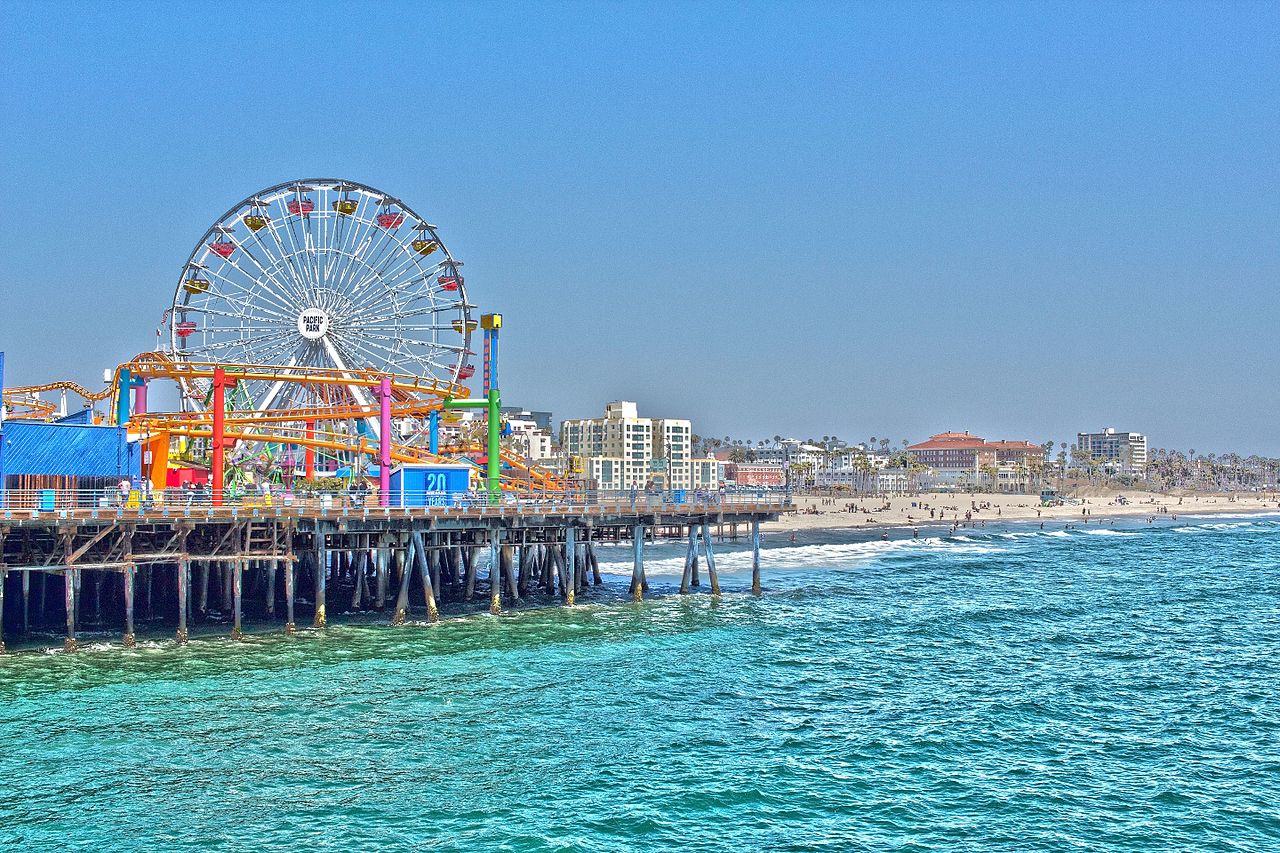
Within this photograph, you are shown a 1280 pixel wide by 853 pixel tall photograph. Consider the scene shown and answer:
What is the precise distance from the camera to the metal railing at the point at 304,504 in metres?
37.7

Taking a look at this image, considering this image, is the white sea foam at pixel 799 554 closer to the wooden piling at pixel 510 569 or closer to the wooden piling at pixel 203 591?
the wooden piling at pixel 510 569

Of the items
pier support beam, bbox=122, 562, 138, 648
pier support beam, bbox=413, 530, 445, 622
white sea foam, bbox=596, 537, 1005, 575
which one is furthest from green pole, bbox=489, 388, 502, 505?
pier support beam, bbox=122, 562, 138, 648

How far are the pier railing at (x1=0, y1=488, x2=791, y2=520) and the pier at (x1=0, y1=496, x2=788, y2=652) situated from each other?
107 mm

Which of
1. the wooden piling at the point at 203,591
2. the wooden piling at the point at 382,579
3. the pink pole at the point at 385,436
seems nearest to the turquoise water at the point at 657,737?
the wooden piling at the point at 382,579

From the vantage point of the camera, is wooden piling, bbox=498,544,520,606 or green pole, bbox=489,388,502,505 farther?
green pole, bbox=489,388,502,505

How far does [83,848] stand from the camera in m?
19.7

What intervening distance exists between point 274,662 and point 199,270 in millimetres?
Answer: 34163

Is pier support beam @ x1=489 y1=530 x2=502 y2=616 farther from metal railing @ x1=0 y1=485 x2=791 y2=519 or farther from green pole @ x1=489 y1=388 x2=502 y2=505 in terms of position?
green pole @ x1=489 y1=388 x2=502 y2=505

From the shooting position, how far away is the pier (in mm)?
37125

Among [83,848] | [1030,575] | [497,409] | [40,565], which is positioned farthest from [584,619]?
[1030,575]

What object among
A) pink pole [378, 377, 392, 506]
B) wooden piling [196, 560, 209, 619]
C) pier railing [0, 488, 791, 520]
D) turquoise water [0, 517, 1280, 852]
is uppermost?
pink pole [378, 377, 392, 506]

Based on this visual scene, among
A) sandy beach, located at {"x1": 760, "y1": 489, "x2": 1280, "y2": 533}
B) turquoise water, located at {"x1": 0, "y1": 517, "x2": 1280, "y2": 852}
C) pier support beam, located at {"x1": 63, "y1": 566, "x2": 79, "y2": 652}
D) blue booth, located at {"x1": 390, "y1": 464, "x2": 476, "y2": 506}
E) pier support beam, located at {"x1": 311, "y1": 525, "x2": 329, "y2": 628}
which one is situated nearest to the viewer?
turquoise water, located at {"x1": 0, "y1": 517, "x2": 1280, "y2": 852}

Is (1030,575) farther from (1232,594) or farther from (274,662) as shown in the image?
(274,662)

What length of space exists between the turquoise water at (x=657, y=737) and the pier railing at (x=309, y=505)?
4.32 meters
